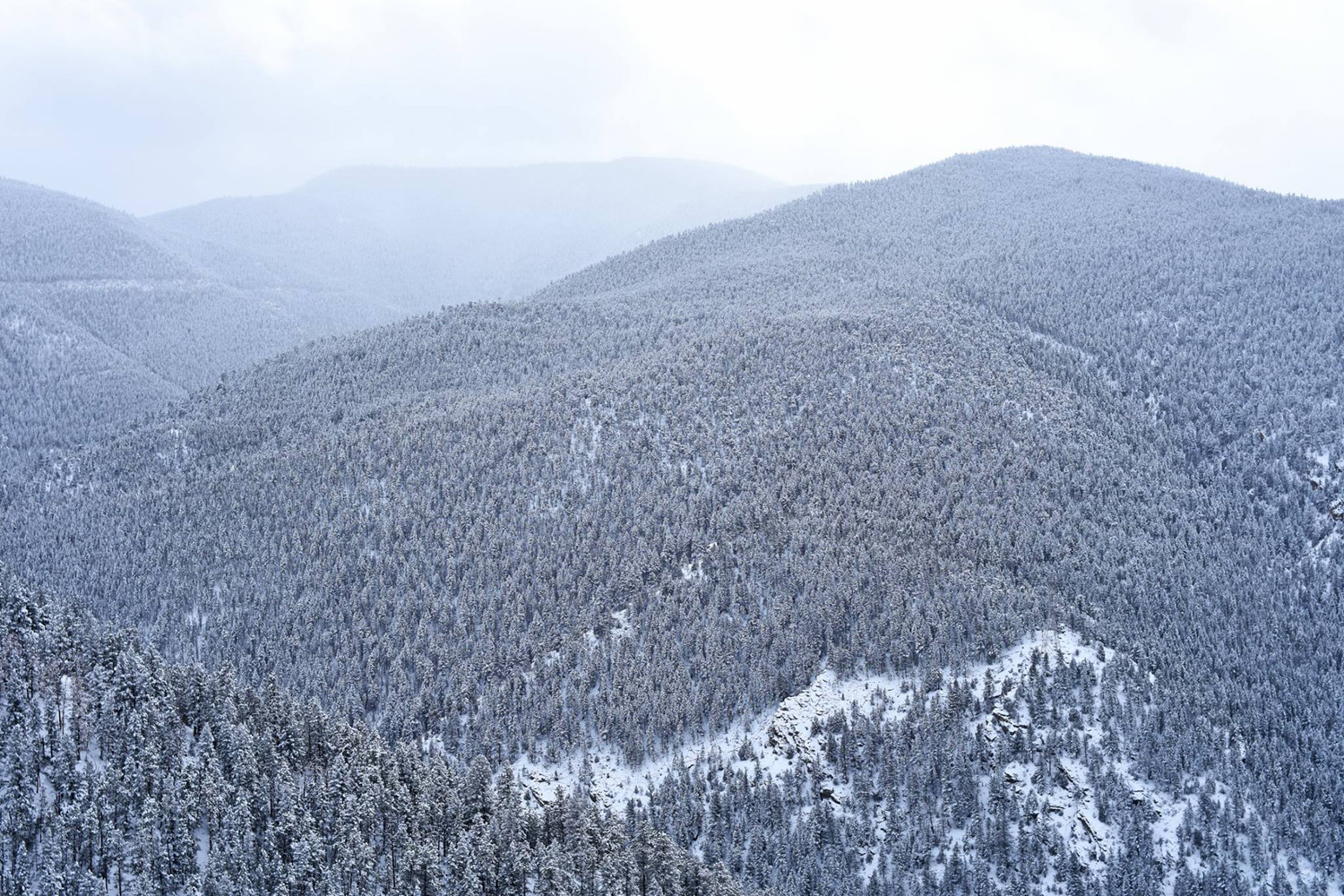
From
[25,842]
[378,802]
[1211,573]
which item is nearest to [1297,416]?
[1211,573]

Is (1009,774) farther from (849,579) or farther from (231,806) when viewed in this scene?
(231,806)

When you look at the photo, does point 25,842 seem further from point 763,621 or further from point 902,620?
point 902,620

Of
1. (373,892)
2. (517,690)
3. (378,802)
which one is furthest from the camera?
(517,690)

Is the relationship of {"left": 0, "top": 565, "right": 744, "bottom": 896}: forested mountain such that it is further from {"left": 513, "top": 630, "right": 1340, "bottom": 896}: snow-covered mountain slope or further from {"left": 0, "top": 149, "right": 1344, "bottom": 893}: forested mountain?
{"left": 0, "top": 149, "right": 1344, "bottom": 893}: forested mountain

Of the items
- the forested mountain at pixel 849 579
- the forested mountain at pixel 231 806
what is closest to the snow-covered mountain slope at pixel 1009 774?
the forested mountain at pixel 849 579

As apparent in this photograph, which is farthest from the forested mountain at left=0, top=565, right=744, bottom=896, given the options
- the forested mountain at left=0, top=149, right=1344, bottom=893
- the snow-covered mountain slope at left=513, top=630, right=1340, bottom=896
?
the forested mountain at left=0, top=149, right=1344, bottom=893

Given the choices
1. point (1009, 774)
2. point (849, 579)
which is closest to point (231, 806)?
point (849, 579)

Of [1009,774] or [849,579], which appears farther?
[849,579]
